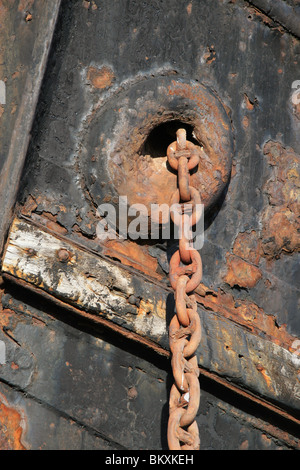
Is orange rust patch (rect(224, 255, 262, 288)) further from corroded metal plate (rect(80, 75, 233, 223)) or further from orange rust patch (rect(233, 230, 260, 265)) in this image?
corroded metal plate (rect(80, 75, 233, 223))

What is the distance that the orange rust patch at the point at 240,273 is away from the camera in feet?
6.94

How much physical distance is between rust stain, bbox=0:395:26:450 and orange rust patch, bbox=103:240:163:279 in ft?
1.66

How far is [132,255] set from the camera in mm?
1953

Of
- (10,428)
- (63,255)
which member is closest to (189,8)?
(63,255)

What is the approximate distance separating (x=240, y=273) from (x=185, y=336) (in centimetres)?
64

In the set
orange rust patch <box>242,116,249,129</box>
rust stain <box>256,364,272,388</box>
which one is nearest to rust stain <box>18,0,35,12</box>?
orange rust patch <box>242,116,249,129</box>

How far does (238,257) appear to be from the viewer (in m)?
2.14

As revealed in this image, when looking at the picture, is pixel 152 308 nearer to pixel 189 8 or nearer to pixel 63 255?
pixel 63 255

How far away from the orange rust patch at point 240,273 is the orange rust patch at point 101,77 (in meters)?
0.68

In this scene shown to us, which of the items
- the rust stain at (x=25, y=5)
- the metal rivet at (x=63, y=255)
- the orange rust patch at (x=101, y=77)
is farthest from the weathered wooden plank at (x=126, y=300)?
the rust stain at (x=25, y=5)

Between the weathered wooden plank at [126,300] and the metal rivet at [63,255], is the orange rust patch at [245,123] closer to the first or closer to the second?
the weathered wooden plank at [126,300]

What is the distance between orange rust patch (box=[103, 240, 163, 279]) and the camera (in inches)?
75.5
